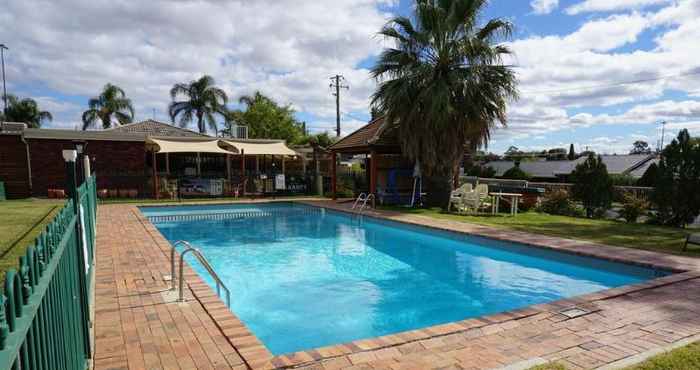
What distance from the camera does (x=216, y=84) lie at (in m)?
36.2

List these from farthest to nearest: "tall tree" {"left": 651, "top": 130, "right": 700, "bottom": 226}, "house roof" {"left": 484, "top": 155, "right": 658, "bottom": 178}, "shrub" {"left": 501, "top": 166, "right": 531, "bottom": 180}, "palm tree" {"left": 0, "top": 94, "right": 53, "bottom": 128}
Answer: "palm tree" {"left": 0, "top": 94, "right": 53, "bottom": 128} < "house roof" {"left": 484, "top": 155, "right": 658, "bottom": 178} < "shrub" {"left": 501, "top": 166, "right": 531, "bottom": 180} < "tall tree" {"left": 651, "top": 130, "right": 700, "bottom": 226}

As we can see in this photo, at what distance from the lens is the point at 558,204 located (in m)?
14.4

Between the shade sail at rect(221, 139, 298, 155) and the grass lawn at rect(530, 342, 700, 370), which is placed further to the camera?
the shade sail at rect(221, 139, 298, 155)

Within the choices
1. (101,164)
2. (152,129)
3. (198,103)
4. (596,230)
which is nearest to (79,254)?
(596,230)

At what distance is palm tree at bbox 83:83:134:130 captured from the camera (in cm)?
3675

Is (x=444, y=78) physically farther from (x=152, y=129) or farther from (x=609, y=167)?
(x=609, y=167)

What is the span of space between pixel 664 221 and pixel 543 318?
9671 millimetres

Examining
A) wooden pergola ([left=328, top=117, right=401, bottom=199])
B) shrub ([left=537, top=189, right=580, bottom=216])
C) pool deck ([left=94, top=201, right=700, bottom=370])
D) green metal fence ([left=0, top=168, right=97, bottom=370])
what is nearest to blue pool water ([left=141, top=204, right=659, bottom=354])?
pool deck ([left=94, top=201, right=700, bottom=370])

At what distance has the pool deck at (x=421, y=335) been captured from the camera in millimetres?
3467

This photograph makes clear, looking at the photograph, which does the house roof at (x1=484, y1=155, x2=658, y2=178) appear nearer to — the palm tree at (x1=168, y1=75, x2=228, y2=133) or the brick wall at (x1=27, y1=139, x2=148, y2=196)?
the palm tree at (x1=168, y1=75, x2=228, y2=133)

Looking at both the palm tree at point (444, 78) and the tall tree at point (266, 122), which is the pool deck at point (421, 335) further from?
the tall tree at point (266, 122)

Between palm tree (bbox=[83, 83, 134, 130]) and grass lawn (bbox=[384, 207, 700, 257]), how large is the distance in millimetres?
34315

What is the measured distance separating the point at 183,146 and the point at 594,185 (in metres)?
16.6

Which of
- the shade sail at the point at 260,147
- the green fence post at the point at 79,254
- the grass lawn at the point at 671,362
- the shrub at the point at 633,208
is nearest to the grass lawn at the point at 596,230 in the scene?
the shrub at the point at 633,208
